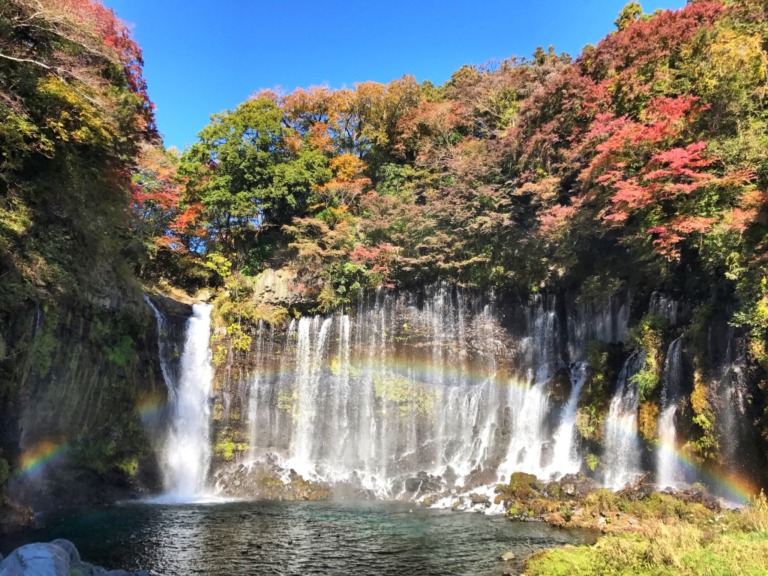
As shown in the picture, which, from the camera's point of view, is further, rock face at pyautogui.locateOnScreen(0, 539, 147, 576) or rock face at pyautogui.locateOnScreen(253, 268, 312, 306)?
rock face at pyautogui.locateOnScreen(253, 268, 312, 306)

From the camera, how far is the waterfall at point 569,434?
19906mm

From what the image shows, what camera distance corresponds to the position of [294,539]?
14000 millimetres

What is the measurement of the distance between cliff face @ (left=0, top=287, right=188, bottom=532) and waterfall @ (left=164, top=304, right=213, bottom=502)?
77 cm

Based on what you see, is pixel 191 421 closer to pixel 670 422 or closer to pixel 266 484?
pixel 266 484

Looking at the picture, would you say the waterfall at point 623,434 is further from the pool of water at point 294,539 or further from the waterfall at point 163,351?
the waterfall at point 163,351

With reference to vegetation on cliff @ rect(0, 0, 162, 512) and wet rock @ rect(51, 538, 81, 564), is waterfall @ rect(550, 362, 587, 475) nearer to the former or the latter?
wet rock @ rect(51, 538, 81, 564)

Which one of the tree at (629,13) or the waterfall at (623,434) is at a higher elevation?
the tree at (629,13)

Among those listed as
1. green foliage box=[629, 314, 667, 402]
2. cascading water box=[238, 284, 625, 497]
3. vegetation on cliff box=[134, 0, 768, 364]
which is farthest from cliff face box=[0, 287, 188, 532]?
green foliage box=[629, 314, 667, 402]

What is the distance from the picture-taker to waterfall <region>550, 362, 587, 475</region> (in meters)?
19.9

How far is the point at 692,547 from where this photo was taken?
845cm

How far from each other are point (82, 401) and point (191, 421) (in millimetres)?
5580

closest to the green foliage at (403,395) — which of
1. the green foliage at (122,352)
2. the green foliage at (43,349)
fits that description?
the green foliage at (122,352)

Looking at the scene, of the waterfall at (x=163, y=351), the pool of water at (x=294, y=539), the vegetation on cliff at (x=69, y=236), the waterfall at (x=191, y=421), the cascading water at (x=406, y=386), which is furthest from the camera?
A: the cascading water at (x=406, y=386)

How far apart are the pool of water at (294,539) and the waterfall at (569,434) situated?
507 cm
